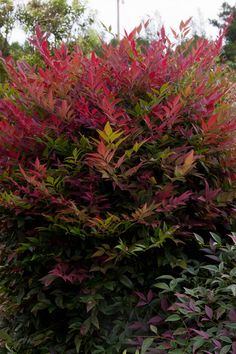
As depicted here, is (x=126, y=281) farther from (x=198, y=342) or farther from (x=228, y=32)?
(x=228, y=32)

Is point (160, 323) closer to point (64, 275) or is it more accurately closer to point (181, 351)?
point (181, 351)

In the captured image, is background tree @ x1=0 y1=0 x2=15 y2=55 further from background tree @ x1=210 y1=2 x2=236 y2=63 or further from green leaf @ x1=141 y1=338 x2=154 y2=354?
green leaf @ x1=141 y1=338 x2=154 y2=354

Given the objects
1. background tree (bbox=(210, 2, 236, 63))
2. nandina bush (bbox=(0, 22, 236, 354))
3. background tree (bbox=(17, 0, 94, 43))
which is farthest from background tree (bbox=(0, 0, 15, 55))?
nandina bush (bbox=(0, 22, 236, 354))

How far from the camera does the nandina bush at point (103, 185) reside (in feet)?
7.66

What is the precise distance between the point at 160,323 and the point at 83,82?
1.26 meters

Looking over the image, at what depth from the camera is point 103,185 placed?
8.13ft

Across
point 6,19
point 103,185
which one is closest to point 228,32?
point 6,19

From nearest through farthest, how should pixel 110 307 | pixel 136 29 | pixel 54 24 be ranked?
pixel 110 307
pixel 136 29
pixel 54 24

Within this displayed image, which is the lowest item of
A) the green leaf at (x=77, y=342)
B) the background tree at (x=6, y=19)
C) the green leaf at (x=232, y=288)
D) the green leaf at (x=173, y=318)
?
the green leaf at (x=77, y=342)

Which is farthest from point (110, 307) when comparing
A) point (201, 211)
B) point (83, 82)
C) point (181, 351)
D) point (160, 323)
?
point (83, 82)

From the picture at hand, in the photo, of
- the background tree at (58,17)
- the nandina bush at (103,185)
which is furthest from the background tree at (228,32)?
the nandina bush at (103,185)

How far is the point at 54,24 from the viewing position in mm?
12586

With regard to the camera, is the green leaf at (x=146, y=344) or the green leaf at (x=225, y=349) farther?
the green leaf at (x=146, y=344)

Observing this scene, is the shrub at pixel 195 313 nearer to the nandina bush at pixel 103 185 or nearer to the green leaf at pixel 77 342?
the nandina bush at pixel 103 185
